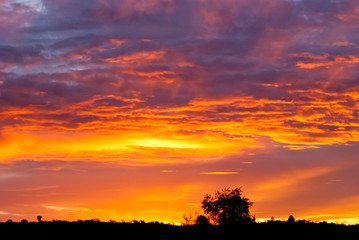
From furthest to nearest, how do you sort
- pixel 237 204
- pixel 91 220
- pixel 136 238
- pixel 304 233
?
pixel 237 204
pixel 91 220
pixel 304 233
pixel 136 238

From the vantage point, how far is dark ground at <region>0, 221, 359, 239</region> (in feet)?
107

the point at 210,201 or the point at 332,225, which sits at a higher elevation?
the point at 210,201

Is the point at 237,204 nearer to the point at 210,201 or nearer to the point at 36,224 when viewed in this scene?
the point at 210,201

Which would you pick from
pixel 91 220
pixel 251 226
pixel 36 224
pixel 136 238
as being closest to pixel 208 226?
pixel 251 226

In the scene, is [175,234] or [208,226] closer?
[175,234]

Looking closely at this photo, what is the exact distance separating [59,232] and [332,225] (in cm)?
1926

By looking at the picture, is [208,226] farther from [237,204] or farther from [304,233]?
[237,204]

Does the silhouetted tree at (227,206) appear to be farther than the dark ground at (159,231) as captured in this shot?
Yes

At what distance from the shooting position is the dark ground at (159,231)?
32469 millimetres

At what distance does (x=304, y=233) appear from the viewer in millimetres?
34594

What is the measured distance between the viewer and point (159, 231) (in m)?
34.0

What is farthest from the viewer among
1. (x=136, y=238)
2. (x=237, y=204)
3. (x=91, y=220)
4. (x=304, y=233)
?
(x=237, y=204)

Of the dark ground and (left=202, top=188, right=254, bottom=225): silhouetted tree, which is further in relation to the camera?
(left=202, top=188, right=254, bottom=225): silhouetted tree

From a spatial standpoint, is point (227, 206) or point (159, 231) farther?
point (227, 206)
